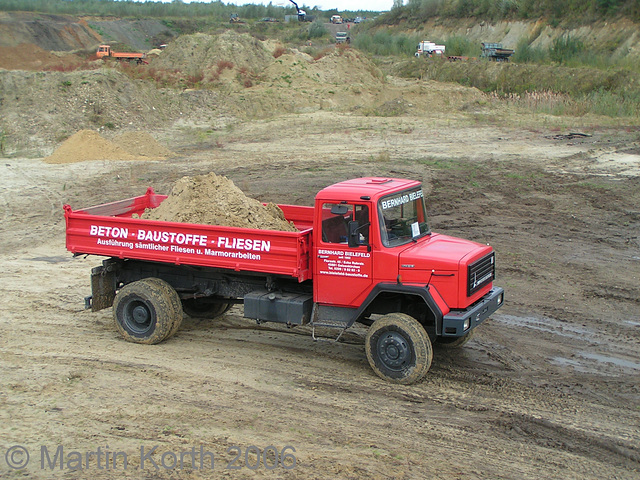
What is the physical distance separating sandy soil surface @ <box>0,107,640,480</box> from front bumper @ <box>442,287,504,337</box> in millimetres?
759

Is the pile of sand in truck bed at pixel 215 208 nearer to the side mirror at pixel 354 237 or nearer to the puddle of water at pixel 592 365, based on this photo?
the side mirror at pixel 354 237

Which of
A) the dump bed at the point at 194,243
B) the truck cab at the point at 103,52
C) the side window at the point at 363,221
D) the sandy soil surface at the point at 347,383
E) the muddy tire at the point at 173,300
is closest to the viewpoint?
the sandy soil surface at the point at 347,383

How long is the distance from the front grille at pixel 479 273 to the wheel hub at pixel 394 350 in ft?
3.23

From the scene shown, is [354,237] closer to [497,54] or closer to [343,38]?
[497,54]

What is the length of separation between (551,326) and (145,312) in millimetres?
6114

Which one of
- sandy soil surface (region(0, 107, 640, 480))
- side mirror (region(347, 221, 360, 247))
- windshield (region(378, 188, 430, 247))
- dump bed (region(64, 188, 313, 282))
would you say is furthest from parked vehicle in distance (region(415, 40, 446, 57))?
side mirror (region(347, 221, 360, 247))

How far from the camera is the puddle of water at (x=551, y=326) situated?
9.59 metres

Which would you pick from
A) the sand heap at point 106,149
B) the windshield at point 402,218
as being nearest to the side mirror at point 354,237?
the windshield at point 402,218

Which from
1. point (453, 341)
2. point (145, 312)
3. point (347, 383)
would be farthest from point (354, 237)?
point (145, 312)

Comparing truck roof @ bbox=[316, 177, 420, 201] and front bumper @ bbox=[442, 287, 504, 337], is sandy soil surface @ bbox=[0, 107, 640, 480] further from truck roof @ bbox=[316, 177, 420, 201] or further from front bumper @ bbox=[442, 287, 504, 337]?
truck roof @ bbox=[316, 177, 420, 201]

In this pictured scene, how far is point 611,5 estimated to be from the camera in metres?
46.8

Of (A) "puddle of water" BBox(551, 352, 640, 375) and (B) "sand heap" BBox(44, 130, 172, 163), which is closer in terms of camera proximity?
(A) "puddle of water" BBox(551, 352, 640, 375)

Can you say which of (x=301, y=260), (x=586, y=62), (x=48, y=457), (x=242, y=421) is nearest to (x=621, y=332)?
(x=301, y=260)

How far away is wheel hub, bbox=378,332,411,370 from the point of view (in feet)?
25.5
